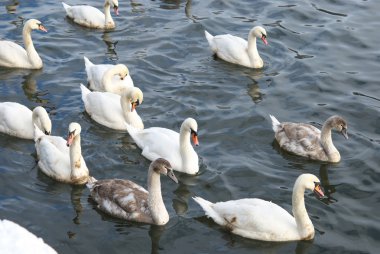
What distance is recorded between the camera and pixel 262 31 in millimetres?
22266

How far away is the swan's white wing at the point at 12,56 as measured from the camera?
21.7 meters

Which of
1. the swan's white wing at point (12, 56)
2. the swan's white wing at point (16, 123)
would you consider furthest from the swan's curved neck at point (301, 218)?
the swan's white wing at point (12, 56)

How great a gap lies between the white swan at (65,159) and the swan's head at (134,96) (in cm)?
231

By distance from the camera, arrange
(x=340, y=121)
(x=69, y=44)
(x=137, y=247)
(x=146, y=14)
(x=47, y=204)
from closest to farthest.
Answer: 1. (x=137, y=247)
2. (x=47, y=204)
3. (x=340, y=121)
4. (x=69, y=44)
5. (x=146, y=14)

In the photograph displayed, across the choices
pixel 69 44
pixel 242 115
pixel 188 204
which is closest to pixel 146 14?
pixel 69 44

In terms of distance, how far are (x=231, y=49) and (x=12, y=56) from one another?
6.42m

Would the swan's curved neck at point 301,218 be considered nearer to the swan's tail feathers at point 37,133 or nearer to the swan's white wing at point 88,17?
the swan's tail feathers at point 37,133

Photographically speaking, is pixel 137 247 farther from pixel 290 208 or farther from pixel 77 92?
pixel 77 92

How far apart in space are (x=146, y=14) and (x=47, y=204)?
12154 mm

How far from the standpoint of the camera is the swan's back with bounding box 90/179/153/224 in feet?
49.2

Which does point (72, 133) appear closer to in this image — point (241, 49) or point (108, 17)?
point (241, 49)

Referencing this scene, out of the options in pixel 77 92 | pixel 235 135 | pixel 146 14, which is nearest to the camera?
pixel 235 135

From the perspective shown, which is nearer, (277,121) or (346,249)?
(346,249)

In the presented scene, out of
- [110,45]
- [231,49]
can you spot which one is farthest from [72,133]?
[110,45]
